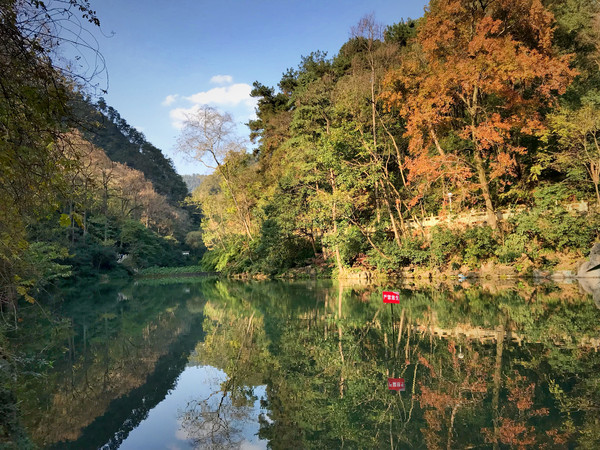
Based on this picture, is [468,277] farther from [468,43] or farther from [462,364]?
[462,364]

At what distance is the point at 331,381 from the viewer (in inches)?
175

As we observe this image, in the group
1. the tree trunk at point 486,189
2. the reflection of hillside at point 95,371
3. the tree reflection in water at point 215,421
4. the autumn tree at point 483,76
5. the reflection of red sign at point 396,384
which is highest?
the autumn tree at point 483,76

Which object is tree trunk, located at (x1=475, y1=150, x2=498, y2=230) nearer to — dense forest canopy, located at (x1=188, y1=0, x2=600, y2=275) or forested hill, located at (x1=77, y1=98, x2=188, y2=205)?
dense forest canopy, located at (x1=188, y1=0, x2=600, y2=275)

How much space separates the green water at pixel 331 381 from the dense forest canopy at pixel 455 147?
687 cm

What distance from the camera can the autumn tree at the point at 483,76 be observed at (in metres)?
13.9

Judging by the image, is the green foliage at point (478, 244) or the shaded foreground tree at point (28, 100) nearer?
the shaded foreground tree at point (28, 100)

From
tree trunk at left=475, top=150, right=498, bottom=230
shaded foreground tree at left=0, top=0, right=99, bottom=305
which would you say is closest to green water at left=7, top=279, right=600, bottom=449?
shaded foreground tree at left=0, top=0, right=99, bottom=305

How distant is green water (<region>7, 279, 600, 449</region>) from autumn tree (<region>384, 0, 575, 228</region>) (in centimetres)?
765

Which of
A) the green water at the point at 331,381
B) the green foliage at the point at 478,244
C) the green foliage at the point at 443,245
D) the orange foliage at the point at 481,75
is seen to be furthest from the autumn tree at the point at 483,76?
the green water at the point at 331,381

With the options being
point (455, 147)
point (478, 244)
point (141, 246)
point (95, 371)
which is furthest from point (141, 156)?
point (95, 371)

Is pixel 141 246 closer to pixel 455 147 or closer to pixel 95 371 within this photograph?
pixel 455 147

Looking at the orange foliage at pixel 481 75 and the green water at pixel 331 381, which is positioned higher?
the orange foliage at pixel 481 75

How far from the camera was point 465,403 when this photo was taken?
347 cm

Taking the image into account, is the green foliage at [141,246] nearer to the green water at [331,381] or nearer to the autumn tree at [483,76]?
the autumn tree at [483,76]
